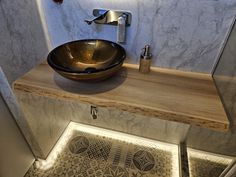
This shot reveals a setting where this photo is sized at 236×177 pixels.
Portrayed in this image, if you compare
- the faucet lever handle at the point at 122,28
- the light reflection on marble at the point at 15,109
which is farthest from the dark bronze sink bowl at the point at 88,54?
the light reflection on marble at the point at 15,109

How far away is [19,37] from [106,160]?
Result: 117 cm

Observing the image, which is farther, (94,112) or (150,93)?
(94,112)

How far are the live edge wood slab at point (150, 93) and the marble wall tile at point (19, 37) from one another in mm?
126

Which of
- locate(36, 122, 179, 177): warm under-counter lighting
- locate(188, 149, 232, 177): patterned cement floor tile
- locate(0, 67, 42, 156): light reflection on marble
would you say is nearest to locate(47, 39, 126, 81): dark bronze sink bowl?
locate(0, 67, 42, 156): light reflection on marble

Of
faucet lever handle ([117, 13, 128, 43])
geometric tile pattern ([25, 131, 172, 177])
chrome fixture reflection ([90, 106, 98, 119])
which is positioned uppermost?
faucet lever handle ([117, 13, 128, 43])

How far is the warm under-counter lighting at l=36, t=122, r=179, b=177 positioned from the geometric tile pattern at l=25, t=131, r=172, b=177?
0.10 ft

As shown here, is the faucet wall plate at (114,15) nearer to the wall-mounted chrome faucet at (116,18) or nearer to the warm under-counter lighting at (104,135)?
the wall-mounted chrome faucet at (116,18)

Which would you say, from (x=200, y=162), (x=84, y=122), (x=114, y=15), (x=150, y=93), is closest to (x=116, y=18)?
(x=114, y=15)

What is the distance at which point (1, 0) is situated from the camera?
0.85m

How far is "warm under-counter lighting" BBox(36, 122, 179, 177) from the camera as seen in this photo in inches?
58.0

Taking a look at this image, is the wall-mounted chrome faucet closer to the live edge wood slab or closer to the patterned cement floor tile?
the live edge wood slab

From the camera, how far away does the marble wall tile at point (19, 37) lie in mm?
900

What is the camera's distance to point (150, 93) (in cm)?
86

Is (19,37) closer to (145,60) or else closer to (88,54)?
(88,54)
